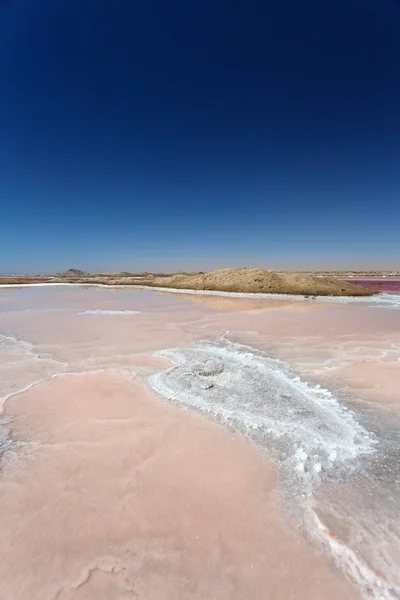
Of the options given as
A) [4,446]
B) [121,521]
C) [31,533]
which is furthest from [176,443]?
[4,446]

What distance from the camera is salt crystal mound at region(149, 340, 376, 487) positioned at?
3.62 m

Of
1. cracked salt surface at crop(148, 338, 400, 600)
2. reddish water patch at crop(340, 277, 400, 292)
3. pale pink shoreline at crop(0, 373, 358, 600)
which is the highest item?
reddish water patch at crop(340, 277, 400, 292)

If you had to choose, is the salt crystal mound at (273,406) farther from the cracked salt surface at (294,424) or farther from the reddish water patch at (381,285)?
the reddish water patch at (381,285)

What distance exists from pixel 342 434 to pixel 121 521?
279 centimetres

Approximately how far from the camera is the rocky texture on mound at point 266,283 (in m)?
24.9

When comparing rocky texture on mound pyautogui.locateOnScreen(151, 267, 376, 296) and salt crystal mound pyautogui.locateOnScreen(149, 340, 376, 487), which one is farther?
rocky texture on mound pyautogui.locateOnScreen(151, 267, 376, 296)

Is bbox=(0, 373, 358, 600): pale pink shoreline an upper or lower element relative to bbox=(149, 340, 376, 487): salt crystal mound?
lower

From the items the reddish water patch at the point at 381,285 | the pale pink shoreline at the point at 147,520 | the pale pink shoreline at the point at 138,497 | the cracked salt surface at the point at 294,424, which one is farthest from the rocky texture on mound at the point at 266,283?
the pale pink shoreline at the point at 147,520

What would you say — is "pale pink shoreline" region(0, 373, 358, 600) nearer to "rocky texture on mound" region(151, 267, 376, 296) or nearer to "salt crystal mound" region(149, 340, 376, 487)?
"salt crystal mound" region(149, 340, 376, 487)

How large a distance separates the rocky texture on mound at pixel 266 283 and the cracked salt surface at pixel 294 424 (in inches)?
775

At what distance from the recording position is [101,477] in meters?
3.24

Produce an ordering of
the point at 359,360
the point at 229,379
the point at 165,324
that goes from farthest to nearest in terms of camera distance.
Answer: the point at 165,324, the point at 359,360, the point at 229,379

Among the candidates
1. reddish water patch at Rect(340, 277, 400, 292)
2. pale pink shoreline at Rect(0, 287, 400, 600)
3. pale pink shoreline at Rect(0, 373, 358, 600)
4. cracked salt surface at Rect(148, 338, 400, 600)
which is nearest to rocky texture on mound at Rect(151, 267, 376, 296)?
reddish water patch at Rect(340, 277, 400, 292)

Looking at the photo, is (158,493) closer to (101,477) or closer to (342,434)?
(101,477)
